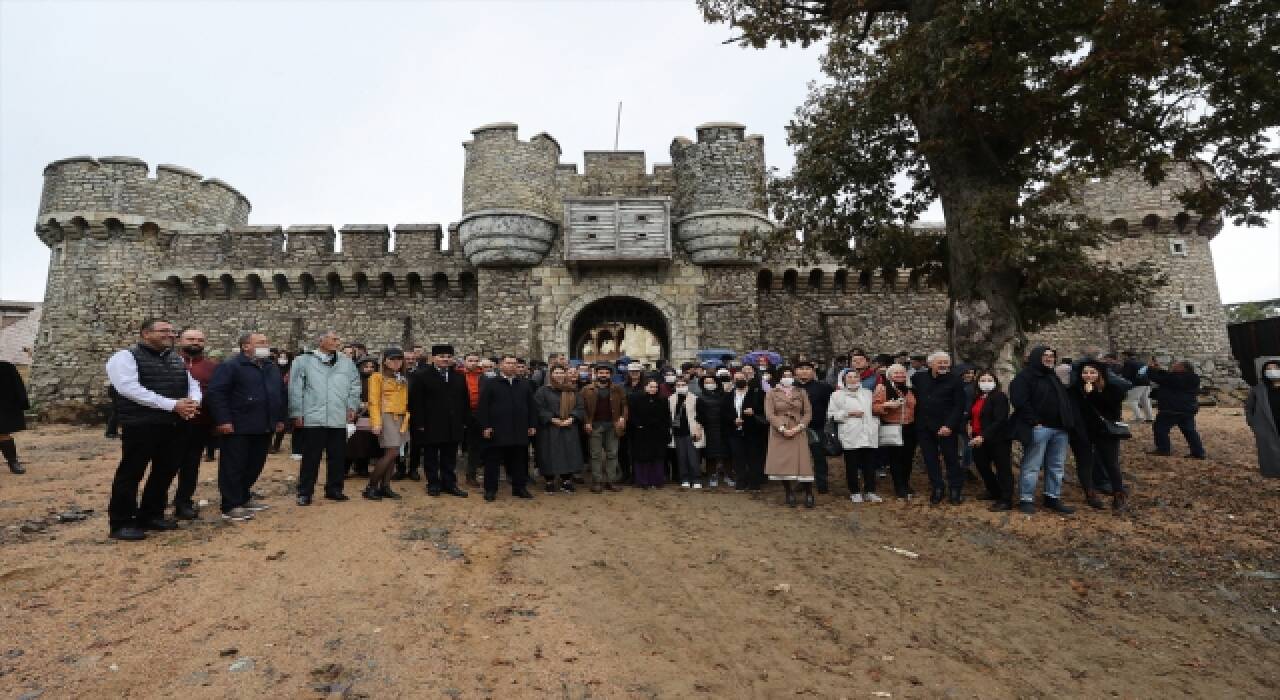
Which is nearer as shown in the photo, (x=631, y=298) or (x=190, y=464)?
(x=190, y=464)

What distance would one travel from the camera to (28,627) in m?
3.22

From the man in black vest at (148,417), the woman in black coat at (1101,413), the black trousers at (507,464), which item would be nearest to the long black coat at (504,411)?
the black trousers at (507,464)

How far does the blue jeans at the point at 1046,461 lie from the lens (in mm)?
6172

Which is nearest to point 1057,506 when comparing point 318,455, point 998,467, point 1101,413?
point 998,467

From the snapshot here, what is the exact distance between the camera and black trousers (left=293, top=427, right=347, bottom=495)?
589 cm

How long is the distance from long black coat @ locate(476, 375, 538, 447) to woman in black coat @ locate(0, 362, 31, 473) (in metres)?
6.13

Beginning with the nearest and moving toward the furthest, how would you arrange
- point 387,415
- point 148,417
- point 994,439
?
point 148,417 < point 994,439 < point 387,415

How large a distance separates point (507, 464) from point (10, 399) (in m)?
6.61

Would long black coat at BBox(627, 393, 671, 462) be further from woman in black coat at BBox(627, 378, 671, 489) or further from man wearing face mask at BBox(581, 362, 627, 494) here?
man wearing face mask at BBox(581, 362, 627, 494)

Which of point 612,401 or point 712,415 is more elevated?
point 612,401

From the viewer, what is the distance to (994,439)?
6.42m

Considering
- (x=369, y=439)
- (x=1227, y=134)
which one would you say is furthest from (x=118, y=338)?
(x=1227, y=134)

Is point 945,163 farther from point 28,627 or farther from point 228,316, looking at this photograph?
point 228,316

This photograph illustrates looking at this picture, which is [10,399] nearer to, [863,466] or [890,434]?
[863,466]
